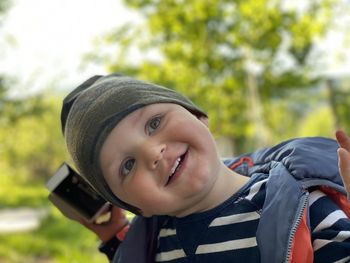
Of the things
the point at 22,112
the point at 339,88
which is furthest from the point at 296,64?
the point at 22,112

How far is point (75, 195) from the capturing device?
1516 millimetres

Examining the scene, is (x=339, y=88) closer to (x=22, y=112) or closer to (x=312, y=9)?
(x=312, y=9)

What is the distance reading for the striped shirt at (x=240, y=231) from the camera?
3.35 ft

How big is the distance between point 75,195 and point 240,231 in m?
0.58

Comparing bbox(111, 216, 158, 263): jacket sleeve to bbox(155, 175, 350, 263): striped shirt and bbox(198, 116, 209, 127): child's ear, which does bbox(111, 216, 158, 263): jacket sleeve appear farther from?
bbox(198, 116, 209, 127): child's ear

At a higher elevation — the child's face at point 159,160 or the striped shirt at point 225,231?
the child's face at point 159,160

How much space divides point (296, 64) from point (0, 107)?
583cm

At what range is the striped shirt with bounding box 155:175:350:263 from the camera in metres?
1.02

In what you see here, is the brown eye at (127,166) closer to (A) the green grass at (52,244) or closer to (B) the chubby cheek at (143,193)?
(B) the chubby cheek at (143,193)

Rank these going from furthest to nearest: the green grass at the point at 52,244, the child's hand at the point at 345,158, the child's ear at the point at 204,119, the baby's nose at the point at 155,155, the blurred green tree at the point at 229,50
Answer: the blurred green tree at the point at 229,50
the green grass at the point at 52,244
the child's ear at the point at 204,119
the baby's nose at the point at 155,155
the child's hand at the point at 345,158

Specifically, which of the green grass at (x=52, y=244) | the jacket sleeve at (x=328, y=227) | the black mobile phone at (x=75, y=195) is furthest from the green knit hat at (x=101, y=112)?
the green grass at (x=52, y=244)

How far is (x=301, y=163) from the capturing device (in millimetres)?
1131

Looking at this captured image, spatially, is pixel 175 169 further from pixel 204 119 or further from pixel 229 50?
pixel 229 50

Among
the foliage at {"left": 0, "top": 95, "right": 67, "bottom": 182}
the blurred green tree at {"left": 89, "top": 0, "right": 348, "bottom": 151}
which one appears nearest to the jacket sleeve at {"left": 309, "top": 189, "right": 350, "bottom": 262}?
the blurred green tree at {"left": 89, "top": 0, "right": 348, "bottom": 151}
